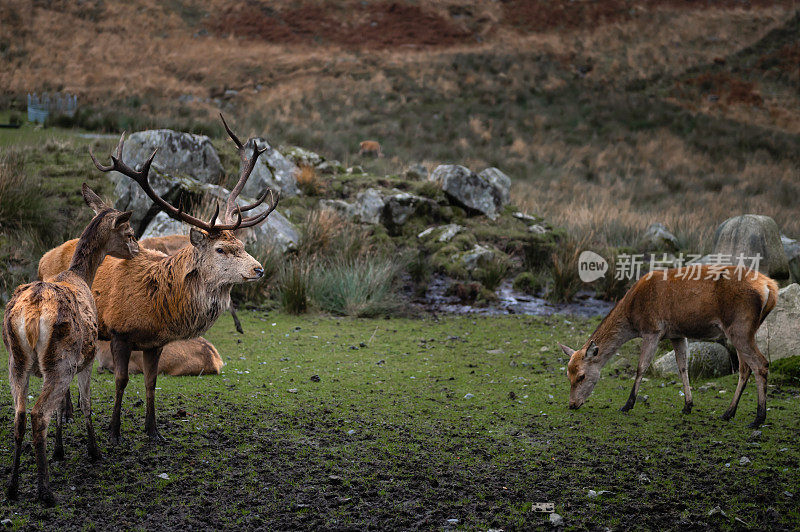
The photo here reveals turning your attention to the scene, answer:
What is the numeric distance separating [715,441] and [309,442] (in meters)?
3.21

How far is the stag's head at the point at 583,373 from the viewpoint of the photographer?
6439mm

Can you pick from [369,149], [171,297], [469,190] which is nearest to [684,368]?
[171,297]

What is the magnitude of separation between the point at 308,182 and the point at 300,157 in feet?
4.78

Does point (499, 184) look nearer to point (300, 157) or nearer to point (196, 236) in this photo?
point (300, 157)

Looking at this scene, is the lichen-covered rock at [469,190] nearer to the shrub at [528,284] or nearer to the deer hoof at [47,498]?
the shrub at [528,284]

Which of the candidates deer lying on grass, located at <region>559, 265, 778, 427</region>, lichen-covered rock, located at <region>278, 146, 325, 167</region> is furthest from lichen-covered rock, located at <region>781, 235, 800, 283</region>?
lichen-covered rock, located at <region>278, 146, 325, 167</region>

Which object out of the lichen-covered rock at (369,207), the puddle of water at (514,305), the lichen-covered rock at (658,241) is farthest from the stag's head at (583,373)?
the lichen-covered rock at (658,241)

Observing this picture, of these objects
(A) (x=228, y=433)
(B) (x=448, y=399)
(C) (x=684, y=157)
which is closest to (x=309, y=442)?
(A) (x=228, y=433)

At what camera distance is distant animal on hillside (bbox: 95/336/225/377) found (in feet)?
22.8

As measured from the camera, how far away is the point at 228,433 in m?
5.39

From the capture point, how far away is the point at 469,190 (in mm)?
16609

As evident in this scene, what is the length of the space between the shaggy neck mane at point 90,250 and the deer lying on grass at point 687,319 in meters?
4.30

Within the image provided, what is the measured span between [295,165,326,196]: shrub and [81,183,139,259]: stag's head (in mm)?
10653

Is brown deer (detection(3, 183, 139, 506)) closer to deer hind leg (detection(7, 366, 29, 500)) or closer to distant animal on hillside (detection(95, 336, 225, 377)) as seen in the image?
deer hind leg (detection(7, 366, 29, 500))
